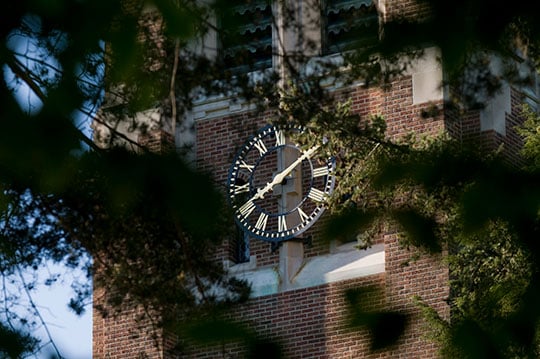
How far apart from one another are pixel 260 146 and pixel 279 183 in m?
0.70

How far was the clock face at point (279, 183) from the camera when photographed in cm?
2519

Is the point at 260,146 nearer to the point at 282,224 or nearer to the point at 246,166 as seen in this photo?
the point at 246,166

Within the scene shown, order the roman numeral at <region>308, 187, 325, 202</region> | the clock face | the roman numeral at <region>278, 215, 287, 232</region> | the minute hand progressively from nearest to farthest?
1. the roman numeral at <region>308, 187, 325, 202</region>
2. the clock face
3. the minute hand
4. the roman numeral at <region>278, 215, 287, 232</region>

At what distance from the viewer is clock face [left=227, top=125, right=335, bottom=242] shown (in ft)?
82.6

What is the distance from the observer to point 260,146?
25891mm

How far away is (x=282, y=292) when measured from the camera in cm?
2555

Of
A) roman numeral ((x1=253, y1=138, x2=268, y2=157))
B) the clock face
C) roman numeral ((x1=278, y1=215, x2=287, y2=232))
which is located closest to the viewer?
the clock face

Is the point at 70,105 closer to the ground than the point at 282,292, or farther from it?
closer to the ground

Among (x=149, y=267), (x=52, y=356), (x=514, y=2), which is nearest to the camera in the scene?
(x=514, y=2)

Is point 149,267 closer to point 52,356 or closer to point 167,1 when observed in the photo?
point 52,356

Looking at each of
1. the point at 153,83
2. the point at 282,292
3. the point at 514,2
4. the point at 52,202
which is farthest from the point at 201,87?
the point at 282,292

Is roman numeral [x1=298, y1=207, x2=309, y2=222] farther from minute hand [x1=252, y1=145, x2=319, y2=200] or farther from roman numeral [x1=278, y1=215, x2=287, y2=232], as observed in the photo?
minute hand [x1=252, y1=145, x2=319, y2=200]

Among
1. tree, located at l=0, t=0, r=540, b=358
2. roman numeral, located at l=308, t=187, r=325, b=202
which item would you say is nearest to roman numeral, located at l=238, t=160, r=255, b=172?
roman numeral, located at l=308, t=187, r=325, b=202

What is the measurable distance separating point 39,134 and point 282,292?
20.3 meters
